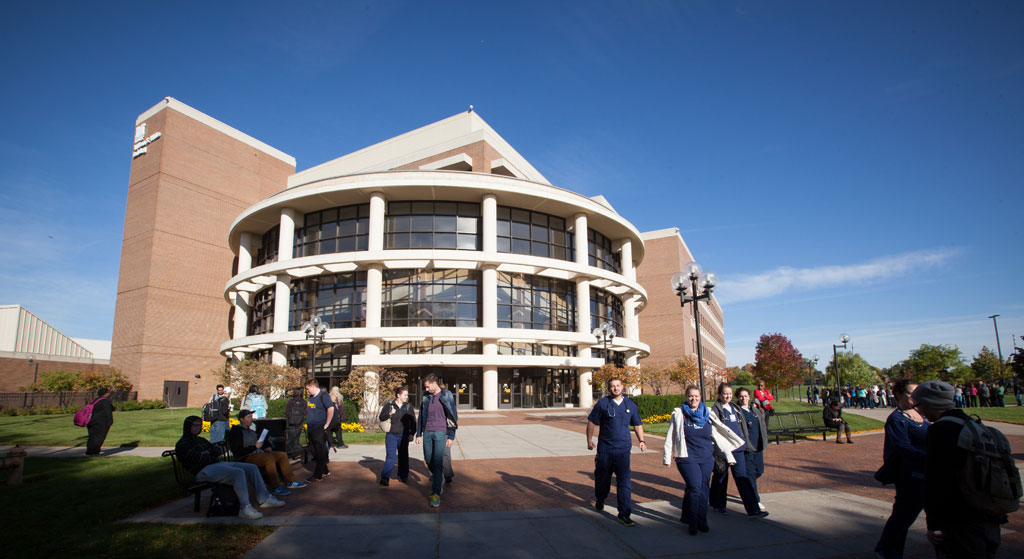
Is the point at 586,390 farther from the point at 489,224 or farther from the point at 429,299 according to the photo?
the point at 489,224

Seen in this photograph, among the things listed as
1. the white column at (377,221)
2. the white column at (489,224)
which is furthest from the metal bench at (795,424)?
the white column at (377,221)

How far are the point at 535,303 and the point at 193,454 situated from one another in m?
27.7

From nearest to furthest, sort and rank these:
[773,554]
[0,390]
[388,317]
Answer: [773,554], [388,317], [0,390]

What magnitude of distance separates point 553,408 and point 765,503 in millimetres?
27228

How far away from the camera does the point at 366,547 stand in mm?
5461

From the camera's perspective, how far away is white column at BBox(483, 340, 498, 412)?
3103 cm

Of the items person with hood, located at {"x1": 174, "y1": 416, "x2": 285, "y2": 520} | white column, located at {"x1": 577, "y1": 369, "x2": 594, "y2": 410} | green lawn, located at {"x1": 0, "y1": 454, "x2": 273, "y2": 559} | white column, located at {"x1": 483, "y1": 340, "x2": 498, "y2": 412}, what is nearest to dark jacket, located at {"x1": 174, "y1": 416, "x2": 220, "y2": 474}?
person with hood, located at {"x1": 174, "y1": 416, "x2": 285, "y2": 520}

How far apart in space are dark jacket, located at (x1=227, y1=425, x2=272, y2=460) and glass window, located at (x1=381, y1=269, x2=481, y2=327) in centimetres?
2344

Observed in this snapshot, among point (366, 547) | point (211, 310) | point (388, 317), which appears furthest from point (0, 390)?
point (366, 547)

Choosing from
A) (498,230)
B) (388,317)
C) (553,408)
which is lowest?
(553,408)

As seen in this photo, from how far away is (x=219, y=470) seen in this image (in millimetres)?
6746

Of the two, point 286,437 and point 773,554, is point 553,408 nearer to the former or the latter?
point 286,437

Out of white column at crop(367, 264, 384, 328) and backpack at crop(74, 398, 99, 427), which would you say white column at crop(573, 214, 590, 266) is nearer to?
white column at crop(367, 264, 384, 328)

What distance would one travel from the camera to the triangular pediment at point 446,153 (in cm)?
4062
